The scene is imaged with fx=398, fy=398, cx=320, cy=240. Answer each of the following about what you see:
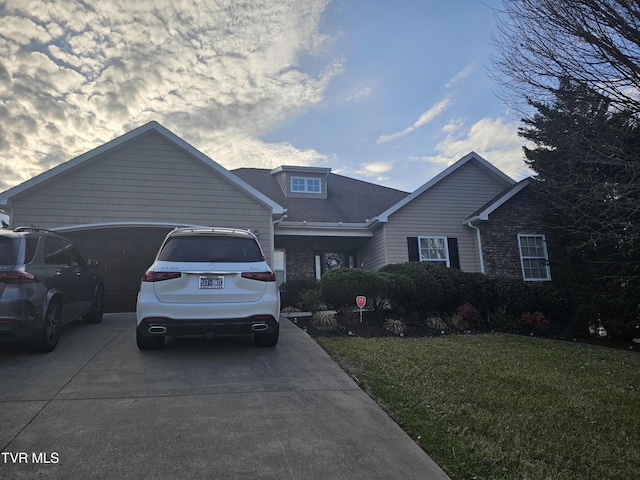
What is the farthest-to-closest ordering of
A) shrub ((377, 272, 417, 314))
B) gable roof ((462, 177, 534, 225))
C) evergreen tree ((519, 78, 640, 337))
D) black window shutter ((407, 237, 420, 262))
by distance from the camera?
1. black window shutter ((407, 237, 420, 262))
2. gable roof ((462, 177, 534, 225))
3. shrub ((377, 272, 417, 314))
4. evergreen tree ((519, 78, 640, 337))

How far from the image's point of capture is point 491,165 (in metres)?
15.4

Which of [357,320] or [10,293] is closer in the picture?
[10,293]

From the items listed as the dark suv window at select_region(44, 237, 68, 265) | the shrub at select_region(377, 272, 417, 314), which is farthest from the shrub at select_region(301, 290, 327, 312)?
the dark suv window at select_region(44, 237, 68, 265)

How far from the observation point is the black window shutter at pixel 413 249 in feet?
47.3

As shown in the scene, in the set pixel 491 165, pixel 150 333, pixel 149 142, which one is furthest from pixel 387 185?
pixel 150 333

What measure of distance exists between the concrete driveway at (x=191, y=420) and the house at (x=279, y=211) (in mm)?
5827

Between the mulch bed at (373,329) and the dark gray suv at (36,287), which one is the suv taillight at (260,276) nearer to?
the mulch bed at (373,329)

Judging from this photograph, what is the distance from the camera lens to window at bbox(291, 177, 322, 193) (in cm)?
1727

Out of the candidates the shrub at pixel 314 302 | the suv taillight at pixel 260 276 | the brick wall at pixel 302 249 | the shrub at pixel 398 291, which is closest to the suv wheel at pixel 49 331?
the suv taillight at pixel 260 276

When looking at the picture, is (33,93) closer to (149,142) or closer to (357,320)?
(149,142)

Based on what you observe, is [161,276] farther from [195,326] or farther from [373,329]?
[373,329]

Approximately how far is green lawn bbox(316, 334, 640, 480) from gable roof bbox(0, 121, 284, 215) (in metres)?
6.14

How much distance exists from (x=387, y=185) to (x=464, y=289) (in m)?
11.6

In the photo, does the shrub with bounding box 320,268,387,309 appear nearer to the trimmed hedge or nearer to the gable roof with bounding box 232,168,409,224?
the trimmed hedge
